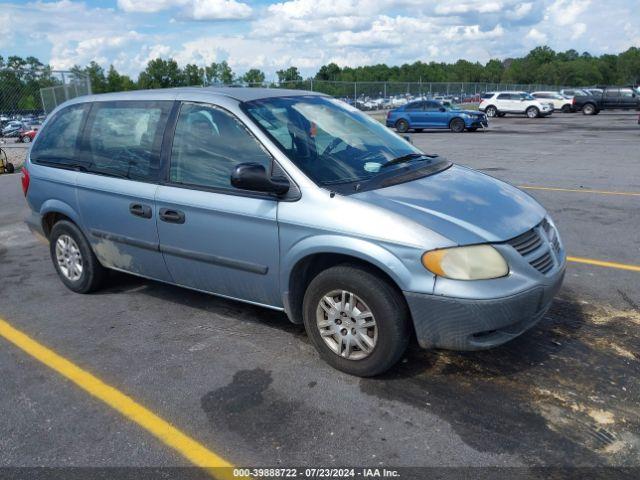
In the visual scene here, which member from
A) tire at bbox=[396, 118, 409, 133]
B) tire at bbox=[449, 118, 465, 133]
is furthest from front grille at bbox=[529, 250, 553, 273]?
tire at bbox=[396, 118, 409, 133]

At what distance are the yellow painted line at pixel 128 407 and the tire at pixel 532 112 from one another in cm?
3666

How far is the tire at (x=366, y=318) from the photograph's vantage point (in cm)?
323

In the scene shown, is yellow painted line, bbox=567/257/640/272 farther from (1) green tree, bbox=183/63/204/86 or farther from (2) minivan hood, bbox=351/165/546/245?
(1) green tree, bbox=183/63/204/86

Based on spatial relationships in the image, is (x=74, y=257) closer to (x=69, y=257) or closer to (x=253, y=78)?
(x=69, y=257)

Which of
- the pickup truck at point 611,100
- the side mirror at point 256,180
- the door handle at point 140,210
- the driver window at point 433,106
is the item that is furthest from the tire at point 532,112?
→ the side mirror at point 256,180

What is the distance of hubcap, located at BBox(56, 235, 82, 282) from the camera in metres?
5.08

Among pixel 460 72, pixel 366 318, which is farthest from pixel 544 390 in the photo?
pixel 460 72

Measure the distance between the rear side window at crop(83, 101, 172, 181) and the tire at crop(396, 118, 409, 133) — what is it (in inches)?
915

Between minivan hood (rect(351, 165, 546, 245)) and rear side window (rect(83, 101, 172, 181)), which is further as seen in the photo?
rear side window (rect(83, 101, 172, 181))

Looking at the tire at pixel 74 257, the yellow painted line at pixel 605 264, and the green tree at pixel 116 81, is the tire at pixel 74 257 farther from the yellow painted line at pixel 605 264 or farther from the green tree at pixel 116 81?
the green tree at pixel 116 81

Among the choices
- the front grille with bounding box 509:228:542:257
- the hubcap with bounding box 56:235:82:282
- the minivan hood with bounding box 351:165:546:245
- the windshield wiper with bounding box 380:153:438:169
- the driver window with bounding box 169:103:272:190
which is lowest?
the hubcap with bounding box 56:235:82:282

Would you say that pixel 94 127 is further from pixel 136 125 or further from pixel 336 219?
pixel 336 219

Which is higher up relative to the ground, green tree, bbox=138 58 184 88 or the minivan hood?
green tree, bbox=138 58 184 88

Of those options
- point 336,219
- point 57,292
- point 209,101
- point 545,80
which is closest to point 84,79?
point 57,292
